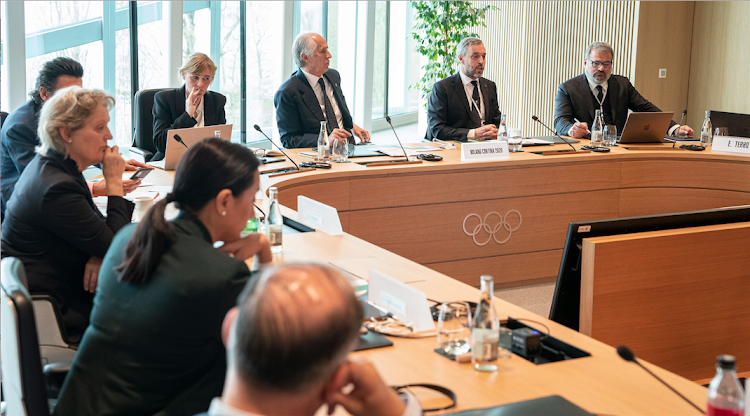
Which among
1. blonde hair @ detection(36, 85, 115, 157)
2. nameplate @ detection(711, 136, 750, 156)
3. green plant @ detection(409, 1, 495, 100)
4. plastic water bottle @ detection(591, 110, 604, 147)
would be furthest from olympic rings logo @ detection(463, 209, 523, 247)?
green plant @ detection(409, 1, 495, 100)

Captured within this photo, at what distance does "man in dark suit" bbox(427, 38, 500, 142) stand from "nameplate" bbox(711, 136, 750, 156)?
1.52m

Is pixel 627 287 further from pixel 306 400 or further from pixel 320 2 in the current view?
pixel 320 2

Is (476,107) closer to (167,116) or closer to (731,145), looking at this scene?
(731,145)

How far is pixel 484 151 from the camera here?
14.4ft

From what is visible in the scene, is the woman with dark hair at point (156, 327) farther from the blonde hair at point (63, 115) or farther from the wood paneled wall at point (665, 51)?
the wood paneled wall at point (665, 51)

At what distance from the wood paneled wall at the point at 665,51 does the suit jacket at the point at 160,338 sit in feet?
22.9

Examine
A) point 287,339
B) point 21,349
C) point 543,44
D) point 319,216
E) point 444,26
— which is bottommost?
point 21,349

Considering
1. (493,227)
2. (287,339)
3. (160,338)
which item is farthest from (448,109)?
(287,339)

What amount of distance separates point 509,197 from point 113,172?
101 inches

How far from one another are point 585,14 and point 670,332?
235 inches

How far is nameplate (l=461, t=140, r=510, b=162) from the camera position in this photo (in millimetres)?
4301

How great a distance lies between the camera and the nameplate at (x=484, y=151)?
430 cm

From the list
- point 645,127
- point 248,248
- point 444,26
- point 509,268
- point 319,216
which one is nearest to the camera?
point 248,248

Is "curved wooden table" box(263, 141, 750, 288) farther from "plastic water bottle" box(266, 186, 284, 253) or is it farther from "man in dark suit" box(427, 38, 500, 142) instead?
"plastic water bottle" box(266, 186, 284, 253)
